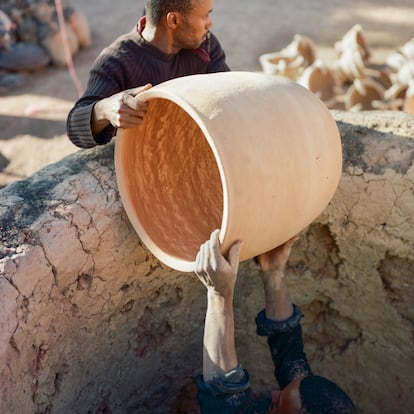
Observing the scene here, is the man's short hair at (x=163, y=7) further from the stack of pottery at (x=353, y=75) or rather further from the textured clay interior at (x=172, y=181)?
the stack of pottery at (x=353, y=75)

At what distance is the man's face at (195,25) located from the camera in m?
1.95

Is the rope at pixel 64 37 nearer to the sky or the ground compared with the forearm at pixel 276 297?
nearer to the ground

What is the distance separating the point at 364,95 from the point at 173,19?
3.47 meters

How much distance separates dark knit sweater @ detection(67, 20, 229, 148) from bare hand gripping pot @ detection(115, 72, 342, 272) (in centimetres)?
17

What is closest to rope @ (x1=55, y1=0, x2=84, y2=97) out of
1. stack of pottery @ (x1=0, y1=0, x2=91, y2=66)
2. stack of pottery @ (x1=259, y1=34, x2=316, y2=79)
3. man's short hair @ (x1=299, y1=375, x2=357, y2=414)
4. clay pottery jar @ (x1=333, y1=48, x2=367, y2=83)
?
stack of pottery @ (x1=0, y1=0, x2=91, y2=66)

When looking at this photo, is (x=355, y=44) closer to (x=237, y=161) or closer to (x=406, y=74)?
(x=406, y=74)

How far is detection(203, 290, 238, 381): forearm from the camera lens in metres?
1.74

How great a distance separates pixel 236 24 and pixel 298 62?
223 centimetres

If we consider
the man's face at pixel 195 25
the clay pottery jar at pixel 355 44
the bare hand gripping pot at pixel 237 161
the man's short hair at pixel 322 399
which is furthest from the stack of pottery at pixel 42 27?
the man's short hair at pixel 322 399

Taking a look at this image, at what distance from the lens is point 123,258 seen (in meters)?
2.03

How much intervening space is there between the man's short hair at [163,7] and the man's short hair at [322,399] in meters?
Answer: 1.30

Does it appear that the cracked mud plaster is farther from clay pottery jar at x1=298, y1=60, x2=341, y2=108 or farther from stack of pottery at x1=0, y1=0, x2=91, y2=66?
stack of pottery at x1=0, y1=0, x2=91, y2=66

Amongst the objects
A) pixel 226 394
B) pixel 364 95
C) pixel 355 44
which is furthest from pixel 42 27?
pixel 226 394

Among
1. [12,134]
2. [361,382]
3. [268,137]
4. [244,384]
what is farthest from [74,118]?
[12,134]
